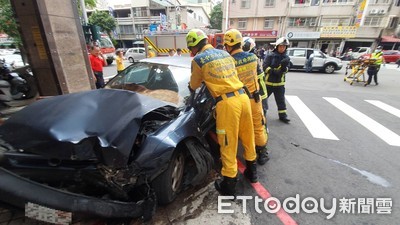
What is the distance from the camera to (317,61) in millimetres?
12727

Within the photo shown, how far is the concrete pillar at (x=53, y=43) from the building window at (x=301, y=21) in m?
28.4

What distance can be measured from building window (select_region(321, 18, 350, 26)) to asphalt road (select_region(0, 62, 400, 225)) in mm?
26254

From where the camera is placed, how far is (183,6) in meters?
32.7

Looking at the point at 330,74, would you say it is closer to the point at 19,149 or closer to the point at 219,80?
the point at 219,80

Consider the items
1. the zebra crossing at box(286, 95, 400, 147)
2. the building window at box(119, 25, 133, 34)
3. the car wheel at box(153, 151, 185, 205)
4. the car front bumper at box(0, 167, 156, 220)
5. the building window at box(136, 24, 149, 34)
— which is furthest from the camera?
the building window at box(119, 25, 133, 34)

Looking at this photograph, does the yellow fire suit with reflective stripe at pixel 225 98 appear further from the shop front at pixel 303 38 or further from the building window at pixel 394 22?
the building window at pixel 394 22

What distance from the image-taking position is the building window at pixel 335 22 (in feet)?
85.3

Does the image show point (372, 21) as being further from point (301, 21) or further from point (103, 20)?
point (103, 20)

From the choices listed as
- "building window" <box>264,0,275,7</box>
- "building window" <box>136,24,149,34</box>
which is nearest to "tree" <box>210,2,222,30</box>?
"building window" <box>136,24,149,34</box>


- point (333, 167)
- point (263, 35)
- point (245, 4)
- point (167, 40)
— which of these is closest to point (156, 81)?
point (333, 167)

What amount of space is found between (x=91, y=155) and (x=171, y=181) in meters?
0.85

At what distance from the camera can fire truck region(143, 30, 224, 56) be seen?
13578 millimetres

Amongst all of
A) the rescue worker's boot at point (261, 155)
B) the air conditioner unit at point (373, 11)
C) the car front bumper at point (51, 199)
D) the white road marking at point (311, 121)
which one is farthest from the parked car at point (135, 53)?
the air conditioner unit at point (373, 11)

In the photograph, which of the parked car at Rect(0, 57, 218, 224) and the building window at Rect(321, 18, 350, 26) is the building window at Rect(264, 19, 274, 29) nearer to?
the building window at Rect(321, 18, 350, 26)
